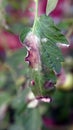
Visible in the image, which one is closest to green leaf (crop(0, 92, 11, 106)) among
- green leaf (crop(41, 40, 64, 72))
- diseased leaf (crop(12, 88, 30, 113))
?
diseased leaf (crop(12, 88, 30, 113))

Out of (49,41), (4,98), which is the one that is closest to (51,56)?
(49,41)

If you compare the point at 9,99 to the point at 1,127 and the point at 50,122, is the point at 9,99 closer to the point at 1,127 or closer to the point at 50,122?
the point at 1,127

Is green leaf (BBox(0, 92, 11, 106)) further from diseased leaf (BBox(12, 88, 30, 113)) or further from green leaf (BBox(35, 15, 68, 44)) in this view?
green leaf (BBox(35, 15, 68, 44))

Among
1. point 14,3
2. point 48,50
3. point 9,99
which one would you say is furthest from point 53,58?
point 14,3

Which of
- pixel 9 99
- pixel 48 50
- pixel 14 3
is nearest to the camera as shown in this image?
pixel 48 50

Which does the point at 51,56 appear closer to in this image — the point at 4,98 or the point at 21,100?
the point at 21,100

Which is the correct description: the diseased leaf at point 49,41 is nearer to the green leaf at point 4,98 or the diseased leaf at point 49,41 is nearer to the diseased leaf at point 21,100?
the diseased leaf at point 21,100
